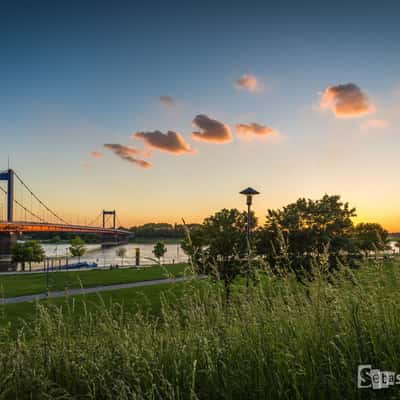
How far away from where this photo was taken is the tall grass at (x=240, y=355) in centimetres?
273

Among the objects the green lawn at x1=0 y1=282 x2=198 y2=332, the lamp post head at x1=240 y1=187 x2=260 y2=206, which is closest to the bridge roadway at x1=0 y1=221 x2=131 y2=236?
the green lawn at x1=0 y1=282 x2=198 y2=332

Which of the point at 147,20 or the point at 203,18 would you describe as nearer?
the point at 203,18

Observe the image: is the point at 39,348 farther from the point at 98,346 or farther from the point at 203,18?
the point at 203,18

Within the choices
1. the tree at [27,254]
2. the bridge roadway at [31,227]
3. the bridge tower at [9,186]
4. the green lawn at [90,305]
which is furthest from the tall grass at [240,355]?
the bridge tower at [9,186]

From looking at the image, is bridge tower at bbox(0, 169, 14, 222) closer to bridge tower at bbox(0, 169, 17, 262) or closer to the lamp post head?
bridge tower at bbox(0, 169, 17, 262)

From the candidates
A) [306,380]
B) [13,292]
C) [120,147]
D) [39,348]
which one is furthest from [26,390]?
[120,147]

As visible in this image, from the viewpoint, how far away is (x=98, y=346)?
4051mm

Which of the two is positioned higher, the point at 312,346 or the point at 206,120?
the point at 206,120

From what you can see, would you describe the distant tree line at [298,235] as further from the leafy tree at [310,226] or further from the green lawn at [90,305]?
the green lawn at [90,305]

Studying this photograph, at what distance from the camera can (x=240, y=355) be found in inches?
125

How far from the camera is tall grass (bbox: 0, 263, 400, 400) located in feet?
8.96

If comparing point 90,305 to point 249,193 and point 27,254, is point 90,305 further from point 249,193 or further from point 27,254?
point 27,254

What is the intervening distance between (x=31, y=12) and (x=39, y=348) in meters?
14.6

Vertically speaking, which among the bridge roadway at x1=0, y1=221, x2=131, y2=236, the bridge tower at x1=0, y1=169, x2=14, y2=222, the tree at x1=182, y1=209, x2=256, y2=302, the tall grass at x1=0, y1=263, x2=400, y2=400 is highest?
the bridge tower at x1=0, y1=169, x2=14, y2=222
